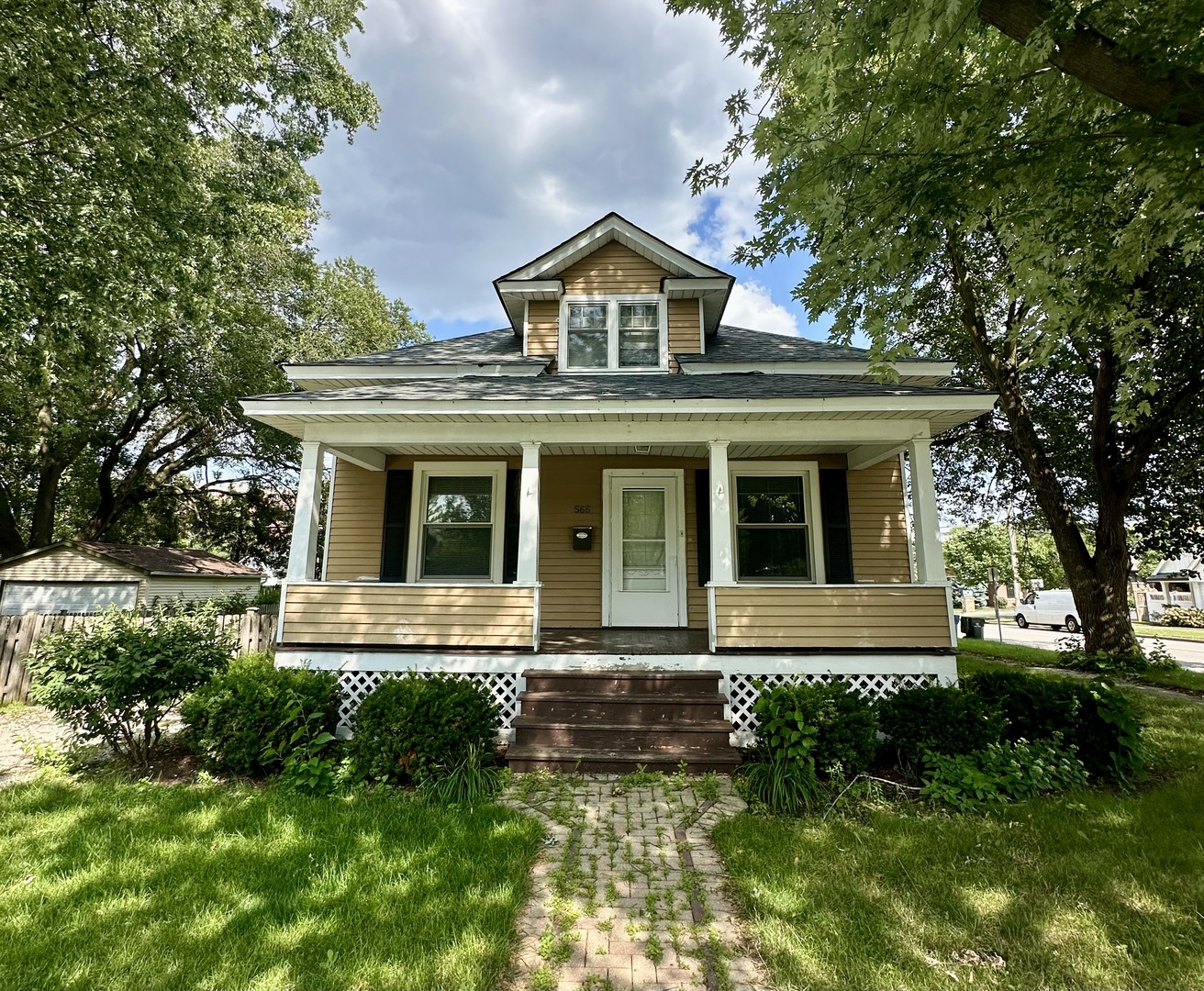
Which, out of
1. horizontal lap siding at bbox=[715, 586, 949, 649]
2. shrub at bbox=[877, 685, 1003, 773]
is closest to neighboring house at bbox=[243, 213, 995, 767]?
horizontal lap siding at bbox=[715, 586, 949, 649]

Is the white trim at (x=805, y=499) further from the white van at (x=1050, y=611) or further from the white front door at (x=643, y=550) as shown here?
the white van at (x=1050, y=611)

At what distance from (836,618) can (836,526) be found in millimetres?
2105

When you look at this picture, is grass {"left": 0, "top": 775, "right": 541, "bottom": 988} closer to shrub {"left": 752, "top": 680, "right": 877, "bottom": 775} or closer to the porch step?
the porch step

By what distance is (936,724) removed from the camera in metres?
5.01

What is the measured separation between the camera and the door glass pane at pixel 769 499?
7.90m

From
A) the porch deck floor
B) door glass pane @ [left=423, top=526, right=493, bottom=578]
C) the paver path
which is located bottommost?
the paver path

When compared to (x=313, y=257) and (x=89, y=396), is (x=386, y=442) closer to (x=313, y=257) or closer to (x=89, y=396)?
(x=313, y=257)

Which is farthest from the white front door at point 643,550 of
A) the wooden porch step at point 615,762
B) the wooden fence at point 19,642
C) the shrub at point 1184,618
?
the shrub at point 1184,618

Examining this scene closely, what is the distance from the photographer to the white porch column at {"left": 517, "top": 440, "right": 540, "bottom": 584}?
6.20m

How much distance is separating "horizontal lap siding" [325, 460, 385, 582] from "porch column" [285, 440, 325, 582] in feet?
5.03

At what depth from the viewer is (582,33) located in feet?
25.1

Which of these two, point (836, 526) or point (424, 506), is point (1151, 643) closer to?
point (836, 526)

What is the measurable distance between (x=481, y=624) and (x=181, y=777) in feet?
9.56

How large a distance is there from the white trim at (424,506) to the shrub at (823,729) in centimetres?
422
